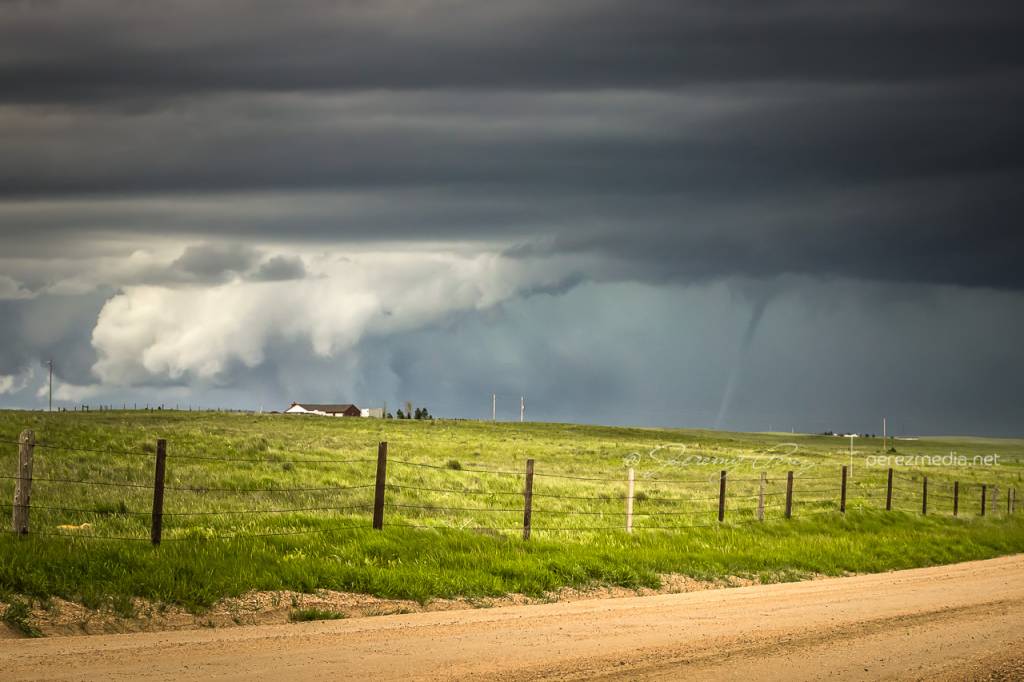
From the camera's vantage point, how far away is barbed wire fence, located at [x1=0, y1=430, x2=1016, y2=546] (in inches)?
928

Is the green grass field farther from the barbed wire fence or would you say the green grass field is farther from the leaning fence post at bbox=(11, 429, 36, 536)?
the leaning fence post at bbox=(11, 429, 36, 536)

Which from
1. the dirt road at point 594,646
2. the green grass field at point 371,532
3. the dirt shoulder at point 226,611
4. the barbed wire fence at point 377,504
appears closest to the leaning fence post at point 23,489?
the barbed wire fence at point 377,504

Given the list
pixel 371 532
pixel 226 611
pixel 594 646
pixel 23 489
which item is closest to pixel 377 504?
pixel 371 532

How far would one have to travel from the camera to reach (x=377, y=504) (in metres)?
23.7

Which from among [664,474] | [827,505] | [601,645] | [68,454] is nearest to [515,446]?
[664,474]

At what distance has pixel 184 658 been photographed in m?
13.7

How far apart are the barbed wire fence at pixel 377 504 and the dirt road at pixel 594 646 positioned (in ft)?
17.1

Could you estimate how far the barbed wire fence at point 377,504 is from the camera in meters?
23.6

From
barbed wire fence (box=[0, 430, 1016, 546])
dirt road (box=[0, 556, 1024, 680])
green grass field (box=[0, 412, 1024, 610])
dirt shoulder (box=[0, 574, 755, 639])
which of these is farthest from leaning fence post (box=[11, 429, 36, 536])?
dirt road (box=[0, 556, 1024, 680])

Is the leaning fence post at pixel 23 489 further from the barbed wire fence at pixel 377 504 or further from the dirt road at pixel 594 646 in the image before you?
the dirt road at pixel 594 646

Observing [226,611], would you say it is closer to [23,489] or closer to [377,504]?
[23,489]

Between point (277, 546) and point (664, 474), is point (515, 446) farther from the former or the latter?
point (277, 546)

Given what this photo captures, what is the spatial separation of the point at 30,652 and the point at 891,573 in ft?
69.0

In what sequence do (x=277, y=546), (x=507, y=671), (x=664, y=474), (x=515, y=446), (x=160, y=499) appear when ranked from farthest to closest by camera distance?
(x=515, y=446) → (x=664, y=474) → (x=277, y=546) → (x=160, y=499) → (x=507, y=671)
